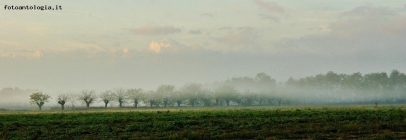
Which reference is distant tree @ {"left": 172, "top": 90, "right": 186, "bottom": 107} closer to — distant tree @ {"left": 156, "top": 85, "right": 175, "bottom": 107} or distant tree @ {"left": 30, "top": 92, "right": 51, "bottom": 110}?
distant tree @ {"left": 156, "top": 85, "right": 175, "bottom": 107}

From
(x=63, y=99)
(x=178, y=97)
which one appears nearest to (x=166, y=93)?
(x=178, y=97)

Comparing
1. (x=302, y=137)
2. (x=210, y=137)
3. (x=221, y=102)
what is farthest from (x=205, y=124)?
(x=221, y=102)

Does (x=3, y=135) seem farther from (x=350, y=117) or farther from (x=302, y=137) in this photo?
(x=350, y=117)

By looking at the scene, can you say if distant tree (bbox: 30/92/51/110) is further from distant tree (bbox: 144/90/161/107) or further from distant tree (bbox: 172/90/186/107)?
distant tree (bbox: 172/90/186/107)

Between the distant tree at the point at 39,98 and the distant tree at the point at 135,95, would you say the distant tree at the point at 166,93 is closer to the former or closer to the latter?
the distant tree at the point at 135,95

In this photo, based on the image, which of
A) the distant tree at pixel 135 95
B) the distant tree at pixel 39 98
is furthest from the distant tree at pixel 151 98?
the distant tree at pixel 39 98

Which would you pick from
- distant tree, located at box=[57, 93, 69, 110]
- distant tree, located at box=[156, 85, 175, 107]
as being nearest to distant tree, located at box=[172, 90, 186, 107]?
distant tree, located at box=[156, 85, 175, 107]

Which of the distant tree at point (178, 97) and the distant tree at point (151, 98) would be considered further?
the distant tree at point (178, 97)

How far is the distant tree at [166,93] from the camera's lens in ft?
626

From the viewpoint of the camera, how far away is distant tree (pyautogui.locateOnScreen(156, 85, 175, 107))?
191 m

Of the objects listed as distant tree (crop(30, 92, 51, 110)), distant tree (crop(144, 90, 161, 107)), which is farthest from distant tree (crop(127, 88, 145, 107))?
distant tree (crop(30, 92, 51, 110))

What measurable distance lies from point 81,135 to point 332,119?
27.3 metres

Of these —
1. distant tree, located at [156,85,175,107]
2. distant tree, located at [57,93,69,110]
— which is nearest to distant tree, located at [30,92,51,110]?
distant tree, located at [57,93,69,110]

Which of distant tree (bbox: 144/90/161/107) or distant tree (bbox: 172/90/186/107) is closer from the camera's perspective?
distant tree (bbox: 144/90/161/107)
